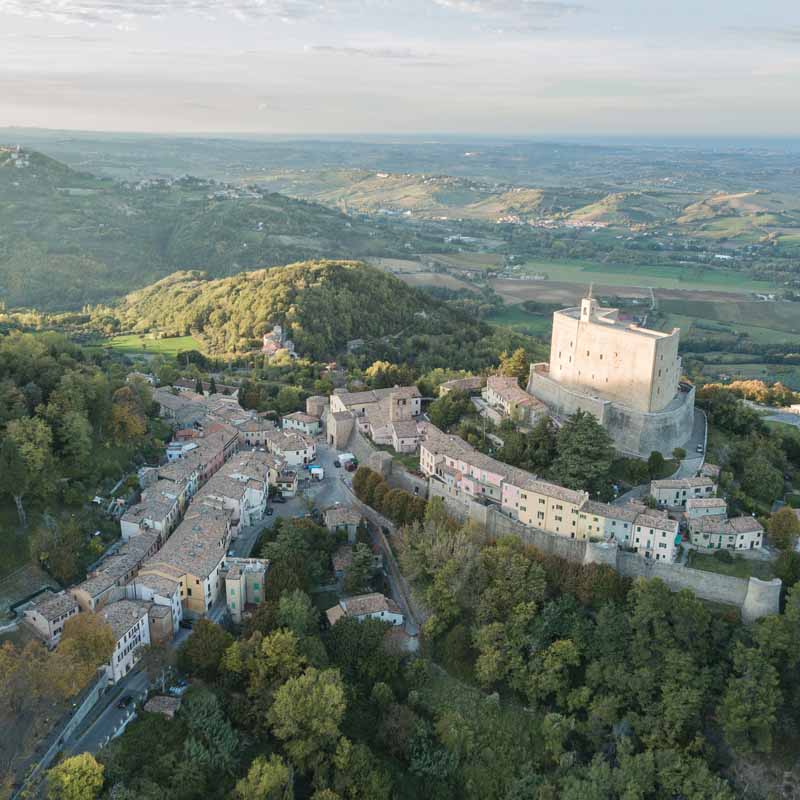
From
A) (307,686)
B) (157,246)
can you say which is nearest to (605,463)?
(307,686)

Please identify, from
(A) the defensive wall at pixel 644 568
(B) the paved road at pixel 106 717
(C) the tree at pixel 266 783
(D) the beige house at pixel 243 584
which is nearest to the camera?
(C) the tree at pixel 266 783

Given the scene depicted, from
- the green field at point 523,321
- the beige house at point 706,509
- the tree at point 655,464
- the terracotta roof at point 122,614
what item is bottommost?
the green field at point 523,321

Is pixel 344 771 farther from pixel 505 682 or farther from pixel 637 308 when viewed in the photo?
pixel 637 308

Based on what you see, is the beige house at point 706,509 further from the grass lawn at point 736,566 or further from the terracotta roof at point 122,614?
the terracotta roof at point 122,614

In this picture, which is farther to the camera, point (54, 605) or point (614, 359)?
point (614, 359)

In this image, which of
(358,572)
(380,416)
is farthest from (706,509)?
(380,416)

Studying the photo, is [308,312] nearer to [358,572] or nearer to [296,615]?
[358,572]

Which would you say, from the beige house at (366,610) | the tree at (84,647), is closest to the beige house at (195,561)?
the tree at (84,647)
